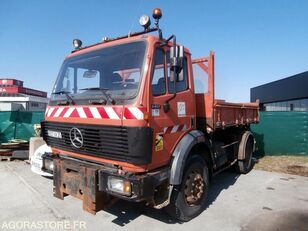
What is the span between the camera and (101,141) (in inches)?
139

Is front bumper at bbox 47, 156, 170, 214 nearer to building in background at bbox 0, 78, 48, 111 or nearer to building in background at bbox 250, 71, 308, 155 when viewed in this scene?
building in background at bbox 250, 71, 308, 155

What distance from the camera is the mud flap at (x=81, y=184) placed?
348 cm

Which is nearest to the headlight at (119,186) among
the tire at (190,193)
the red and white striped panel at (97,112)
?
the red and white striped panel at (97,112)

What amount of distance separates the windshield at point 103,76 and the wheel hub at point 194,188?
5.82ft

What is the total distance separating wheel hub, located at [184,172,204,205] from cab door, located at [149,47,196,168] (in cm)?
72

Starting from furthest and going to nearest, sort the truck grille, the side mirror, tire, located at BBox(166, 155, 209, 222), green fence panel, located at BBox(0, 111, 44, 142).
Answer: green fence panel, located at BBox(0, 111, 44, 142), tire, located at BBox(166, 155, 209, 222), the side mirror, the truck grille

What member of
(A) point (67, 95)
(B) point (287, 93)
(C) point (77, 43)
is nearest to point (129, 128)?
(A) point (67, 95)

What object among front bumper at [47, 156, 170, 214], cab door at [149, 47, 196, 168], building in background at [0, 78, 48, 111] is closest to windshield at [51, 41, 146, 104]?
cab door at [149, 47, 196, 168]

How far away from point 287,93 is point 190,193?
2778cm

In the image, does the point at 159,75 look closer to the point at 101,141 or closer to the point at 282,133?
the point at 101,141

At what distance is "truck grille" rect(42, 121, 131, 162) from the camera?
3322 mm

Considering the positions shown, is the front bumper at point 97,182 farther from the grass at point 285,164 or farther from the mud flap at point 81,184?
the grass at point 285,164

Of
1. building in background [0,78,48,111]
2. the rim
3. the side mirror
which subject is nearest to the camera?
the side mirror

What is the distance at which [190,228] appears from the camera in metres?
3.96
